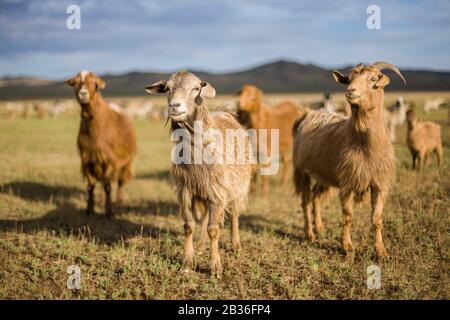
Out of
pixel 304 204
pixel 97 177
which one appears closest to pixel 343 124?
pixel 304 204

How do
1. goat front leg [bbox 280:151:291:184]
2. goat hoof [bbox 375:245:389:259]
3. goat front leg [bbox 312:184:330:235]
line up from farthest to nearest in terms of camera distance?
goat front leg [bbox 280:151:291:184], goat front leg [bbox 312:184:330:235], goat hoof [bbox 375:245:389:259]

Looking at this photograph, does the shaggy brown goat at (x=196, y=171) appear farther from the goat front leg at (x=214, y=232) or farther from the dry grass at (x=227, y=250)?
the dry grass at (x=227, y=250)

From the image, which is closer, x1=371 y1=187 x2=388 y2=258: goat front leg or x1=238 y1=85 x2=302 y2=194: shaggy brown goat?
x1=371 y1=187 x2=388 y2=258: goat front leg

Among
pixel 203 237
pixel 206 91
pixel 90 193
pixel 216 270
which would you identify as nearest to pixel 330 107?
pixel 90 193

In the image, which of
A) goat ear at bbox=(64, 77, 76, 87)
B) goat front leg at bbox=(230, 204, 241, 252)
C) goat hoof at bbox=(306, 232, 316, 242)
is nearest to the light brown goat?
goat hoof at bbox=(306, 232, 316, 242)

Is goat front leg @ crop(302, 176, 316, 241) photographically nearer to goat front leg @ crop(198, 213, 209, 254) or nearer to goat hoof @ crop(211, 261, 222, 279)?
goat front leg @ crop(198, 213, 209, 254)

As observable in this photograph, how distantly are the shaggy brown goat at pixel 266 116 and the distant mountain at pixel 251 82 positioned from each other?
118827 millimetres

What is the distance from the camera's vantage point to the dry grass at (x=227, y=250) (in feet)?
17.0

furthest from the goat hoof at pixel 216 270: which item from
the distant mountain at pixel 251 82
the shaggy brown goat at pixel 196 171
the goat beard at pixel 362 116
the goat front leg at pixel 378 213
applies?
the distant mountain at pixel 251 82

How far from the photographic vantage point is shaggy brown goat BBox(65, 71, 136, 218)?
9055 mm

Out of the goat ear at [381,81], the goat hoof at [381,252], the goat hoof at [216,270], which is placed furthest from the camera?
the goat hoof at [381,252]

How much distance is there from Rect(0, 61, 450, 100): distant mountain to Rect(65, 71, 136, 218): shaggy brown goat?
126m

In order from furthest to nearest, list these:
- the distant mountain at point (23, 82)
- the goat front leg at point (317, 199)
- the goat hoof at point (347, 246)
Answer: the distant mountain at point (23, 82) < the goat front leg at point (317, 199) < the goat hoof at point (347, 246)

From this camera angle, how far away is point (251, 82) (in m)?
168
